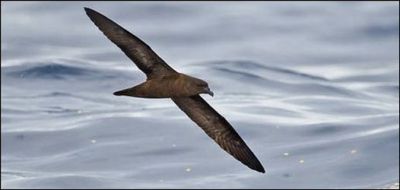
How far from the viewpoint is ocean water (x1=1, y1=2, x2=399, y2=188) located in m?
24.6

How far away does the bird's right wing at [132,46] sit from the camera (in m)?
8.52

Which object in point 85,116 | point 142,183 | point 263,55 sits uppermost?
point 263,55

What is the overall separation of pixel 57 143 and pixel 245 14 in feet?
39.0

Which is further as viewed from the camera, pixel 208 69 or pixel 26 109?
pixel 208 69

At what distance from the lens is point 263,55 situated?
1331 inches

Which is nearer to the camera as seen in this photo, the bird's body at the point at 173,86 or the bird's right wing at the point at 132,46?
the bird's body at the point at 173,86

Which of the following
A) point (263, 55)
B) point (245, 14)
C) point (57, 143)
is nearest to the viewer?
point (57, 143)

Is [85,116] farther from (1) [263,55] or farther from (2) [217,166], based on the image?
(1) [263,55]

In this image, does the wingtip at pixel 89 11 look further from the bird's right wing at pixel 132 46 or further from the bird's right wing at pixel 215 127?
the bird's right wing at pixel 215 127

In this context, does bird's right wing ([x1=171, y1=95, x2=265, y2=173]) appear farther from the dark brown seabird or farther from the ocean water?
the ocean water

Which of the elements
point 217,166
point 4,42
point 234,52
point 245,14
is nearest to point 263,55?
point 234,52

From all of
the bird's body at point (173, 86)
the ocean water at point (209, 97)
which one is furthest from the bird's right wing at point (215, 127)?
the ocean water at point (209, 97)

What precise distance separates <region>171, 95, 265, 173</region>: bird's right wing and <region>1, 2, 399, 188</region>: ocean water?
14.1m

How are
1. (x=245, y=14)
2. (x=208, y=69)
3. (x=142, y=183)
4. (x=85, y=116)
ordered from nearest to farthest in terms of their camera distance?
(x=142, y=183) → (x=85, y=116) → (x=208, y=69) → (x=245, y=14)
